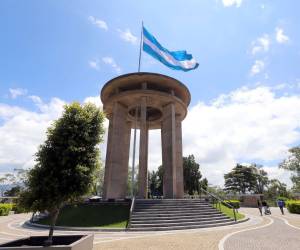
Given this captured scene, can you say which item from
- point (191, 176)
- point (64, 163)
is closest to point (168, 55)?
point (64, 163)

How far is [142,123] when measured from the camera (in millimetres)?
27891

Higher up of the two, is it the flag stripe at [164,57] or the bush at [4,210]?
the flag stripe at [164,57]

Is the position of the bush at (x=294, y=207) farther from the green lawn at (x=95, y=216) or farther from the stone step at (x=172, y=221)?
the green lawn at (x=95, y=216)

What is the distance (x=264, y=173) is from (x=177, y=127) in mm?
71967

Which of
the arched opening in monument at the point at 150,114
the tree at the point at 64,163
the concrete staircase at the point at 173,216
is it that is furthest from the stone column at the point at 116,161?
the tree at the point at 64,163

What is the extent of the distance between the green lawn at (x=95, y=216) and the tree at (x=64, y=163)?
8.31m

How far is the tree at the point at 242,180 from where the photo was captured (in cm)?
8575

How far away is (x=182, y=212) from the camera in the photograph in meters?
19.2

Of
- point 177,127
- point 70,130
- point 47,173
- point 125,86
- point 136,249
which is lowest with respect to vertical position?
point 136,249

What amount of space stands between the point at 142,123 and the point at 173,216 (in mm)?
12665

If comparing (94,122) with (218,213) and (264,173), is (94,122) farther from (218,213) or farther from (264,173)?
(264,173)

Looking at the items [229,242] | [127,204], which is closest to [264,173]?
[127,204]

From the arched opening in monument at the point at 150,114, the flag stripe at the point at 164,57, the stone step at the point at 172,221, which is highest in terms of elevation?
the flag stripe at the point at 164,57

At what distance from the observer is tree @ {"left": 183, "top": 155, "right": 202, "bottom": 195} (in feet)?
191
